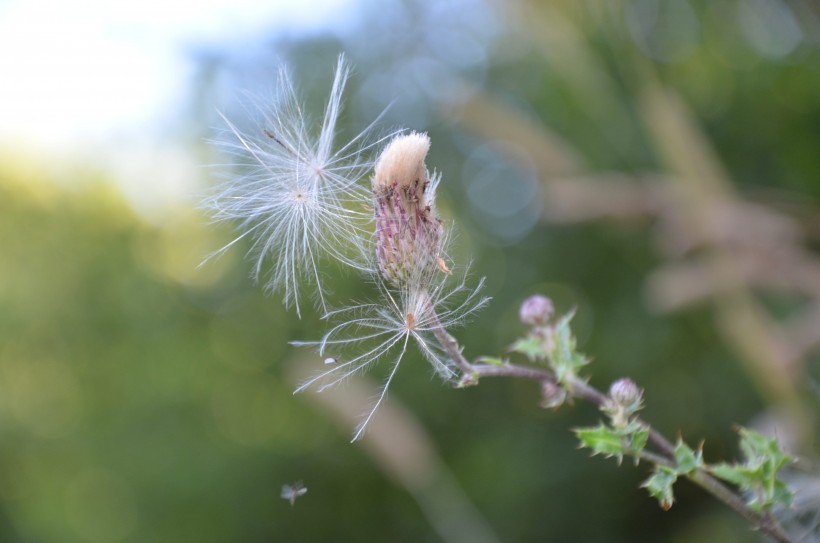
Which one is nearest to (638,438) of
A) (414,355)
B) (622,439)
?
(622,439)

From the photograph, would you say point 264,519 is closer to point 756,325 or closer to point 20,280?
point 20,280

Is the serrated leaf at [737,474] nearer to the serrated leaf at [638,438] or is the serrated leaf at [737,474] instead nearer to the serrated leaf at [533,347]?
the serrated leaf at [638,438]

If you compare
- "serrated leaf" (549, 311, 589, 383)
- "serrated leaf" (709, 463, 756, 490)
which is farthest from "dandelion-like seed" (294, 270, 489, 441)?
"serrated leaf" (709, 463, 756, 490)

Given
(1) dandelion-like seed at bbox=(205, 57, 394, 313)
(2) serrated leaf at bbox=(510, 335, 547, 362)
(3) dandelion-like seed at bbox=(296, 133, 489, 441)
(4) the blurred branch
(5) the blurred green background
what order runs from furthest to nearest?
(5) the blurred green background, (4) the blurred branch, (1) dandelion-like seed at bbox=(205, 57, 394, 313), (2) serrated leaf at bbox=(510, 335, 547, 362), (3) dandelion-like seed at bbox=(296, 133, 489, 441)

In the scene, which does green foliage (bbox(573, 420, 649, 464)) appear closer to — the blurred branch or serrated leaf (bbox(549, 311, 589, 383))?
serrated leaf (bbox(549, 311, 589, 383))

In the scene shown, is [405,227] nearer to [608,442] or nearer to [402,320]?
[402,320]

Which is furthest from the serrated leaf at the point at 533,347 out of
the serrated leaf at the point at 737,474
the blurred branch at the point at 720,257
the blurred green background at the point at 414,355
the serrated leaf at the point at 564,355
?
the blurred green background at the point at 414,355
